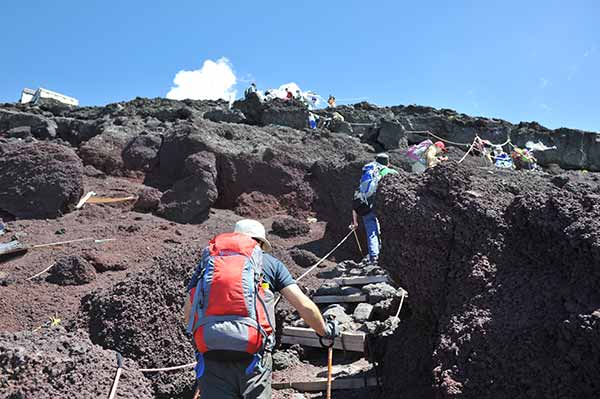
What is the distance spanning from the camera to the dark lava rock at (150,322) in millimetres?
3838

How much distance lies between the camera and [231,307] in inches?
99.3

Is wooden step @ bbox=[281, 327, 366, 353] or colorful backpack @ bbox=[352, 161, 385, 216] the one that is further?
colorful backpack @ bbox=[352, 161, 385, 216]

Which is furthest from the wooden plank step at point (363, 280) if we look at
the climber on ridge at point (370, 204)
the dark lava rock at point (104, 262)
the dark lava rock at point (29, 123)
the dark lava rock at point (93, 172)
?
the dark lava rock at point (29, 123)

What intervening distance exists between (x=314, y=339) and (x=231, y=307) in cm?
241

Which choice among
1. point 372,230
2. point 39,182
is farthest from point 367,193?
point 39,182

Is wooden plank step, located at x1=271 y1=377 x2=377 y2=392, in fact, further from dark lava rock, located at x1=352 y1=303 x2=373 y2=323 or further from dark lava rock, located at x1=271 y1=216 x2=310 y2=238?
dark lava rock, located at x1=271 y1=216 x2=310 y2=238

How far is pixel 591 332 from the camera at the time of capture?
2.49 metres

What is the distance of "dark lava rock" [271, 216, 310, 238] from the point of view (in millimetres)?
10195

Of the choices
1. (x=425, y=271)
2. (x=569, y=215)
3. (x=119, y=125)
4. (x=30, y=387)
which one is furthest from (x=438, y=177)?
(x=119, y=125)

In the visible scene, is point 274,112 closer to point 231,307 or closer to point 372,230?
point 372,230

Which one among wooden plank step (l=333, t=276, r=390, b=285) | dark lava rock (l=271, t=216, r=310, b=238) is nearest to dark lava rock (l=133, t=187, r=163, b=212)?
dark lava rock (l=271, t=216, r=310, b=238)

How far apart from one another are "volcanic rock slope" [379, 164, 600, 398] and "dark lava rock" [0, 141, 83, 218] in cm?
796

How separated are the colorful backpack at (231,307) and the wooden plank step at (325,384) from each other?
4.91ft

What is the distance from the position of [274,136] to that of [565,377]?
12055 millimetres
